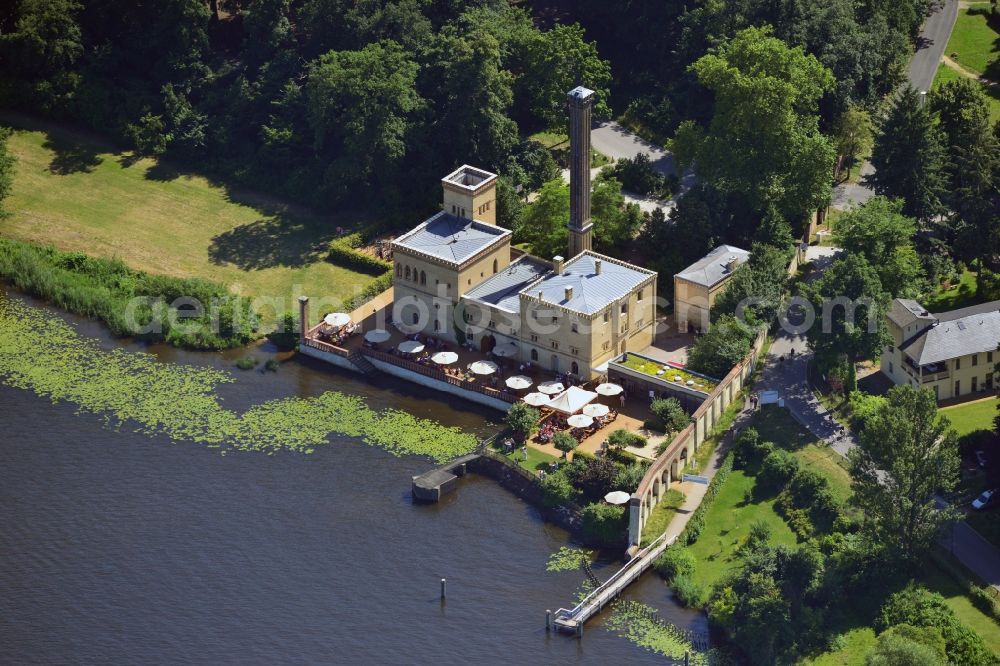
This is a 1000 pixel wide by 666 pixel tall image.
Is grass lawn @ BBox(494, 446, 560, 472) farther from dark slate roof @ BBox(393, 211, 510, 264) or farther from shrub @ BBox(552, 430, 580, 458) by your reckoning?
dark slate roof @ BBox(393, 211, 510, 264)

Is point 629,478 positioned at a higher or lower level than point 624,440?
higher

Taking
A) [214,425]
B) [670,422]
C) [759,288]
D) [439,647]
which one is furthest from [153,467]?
[759,288]

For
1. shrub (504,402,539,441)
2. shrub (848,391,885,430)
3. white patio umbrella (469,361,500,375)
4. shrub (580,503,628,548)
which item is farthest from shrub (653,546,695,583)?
white patio umbrella (469,361,500,375)

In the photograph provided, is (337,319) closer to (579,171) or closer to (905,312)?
(579,171)

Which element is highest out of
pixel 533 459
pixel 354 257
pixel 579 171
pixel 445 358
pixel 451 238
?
pixel 579 171

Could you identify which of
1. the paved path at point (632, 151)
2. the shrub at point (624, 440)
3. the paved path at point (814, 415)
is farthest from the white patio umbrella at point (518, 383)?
the paved path at point (632, 151)

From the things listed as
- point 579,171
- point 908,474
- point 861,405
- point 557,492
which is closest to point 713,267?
point 579,171

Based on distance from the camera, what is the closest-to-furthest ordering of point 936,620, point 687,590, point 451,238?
point 936,620 < point 687,590 < point 451,238
